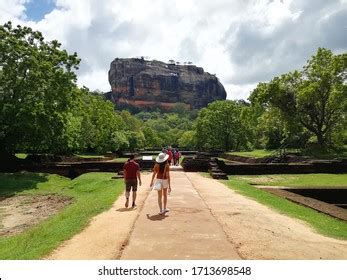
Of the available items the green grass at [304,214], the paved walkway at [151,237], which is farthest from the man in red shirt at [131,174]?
the green grass at [304,214]

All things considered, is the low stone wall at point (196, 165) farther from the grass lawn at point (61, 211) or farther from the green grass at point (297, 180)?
the grass lawn at point (61, 211)

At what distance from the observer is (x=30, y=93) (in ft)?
89.1

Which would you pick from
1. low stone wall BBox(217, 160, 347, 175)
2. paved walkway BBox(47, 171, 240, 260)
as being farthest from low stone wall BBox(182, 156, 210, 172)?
paved walkway BBox(47, 171, 240, 260)

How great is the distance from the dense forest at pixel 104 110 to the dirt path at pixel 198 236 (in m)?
16.8

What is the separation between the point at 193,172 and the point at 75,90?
36.1ft

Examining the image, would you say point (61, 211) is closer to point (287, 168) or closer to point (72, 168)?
point (72, 168)

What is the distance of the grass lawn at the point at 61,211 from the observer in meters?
8.66

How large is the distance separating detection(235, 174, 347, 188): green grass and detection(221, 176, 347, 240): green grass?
5201mm

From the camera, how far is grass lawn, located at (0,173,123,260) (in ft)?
28.4

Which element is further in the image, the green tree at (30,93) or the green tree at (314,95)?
the green tree at (314,95)

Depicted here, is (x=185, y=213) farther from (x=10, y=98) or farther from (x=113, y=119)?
(x=113, y=119)

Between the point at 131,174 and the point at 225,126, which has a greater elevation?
the point at 225,126

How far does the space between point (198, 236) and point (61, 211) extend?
862cm

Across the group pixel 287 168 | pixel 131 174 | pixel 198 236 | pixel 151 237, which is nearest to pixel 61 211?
pixel 131 174
